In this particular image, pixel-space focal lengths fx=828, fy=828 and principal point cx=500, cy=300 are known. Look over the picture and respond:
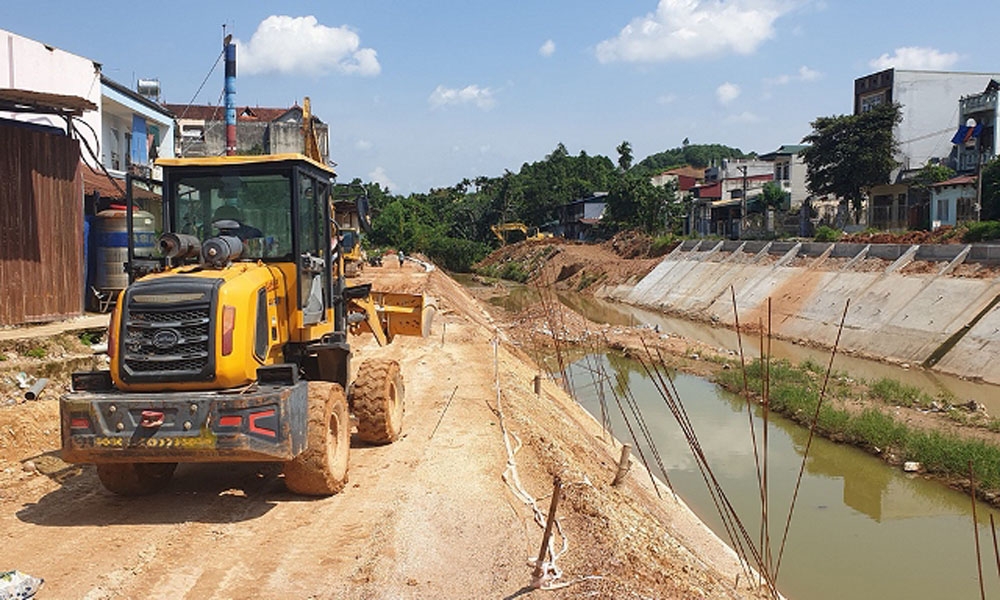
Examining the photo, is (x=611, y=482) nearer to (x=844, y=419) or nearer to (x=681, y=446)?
Result: (x=681, y=446)

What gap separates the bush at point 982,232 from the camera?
30.2 metres

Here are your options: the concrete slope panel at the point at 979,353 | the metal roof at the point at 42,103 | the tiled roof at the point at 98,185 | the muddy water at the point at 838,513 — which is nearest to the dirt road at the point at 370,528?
the muddy water at the point at 838,513

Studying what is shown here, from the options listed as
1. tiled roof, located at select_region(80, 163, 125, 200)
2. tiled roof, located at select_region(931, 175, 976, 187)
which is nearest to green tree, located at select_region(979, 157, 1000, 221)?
tiled roof, located at select_region(931, 175, 976, 187)

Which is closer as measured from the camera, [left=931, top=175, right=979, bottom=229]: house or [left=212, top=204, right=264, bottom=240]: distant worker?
[left=212, top=204, right=264, bottom=240]: distant worker

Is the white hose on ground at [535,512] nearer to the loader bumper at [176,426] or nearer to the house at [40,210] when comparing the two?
the loader bumper at [176,426]

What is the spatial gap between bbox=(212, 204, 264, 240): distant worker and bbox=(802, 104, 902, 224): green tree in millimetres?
41509

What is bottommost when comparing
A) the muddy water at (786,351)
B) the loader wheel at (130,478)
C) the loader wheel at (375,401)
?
the muddy water at (786,351)

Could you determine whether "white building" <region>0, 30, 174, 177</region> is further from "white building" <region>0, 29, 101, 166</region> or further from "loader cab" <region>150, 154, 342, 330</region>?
"loader cab" <region>150, 154, 342, 330</region>

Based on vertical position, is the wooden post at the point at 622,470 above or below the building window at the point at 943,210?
below

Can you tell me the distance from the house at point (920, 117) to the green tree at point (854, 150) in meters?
2.13

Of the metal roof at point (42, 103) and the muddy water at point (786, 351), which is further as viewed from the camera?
the muddy water at point (786, 351)

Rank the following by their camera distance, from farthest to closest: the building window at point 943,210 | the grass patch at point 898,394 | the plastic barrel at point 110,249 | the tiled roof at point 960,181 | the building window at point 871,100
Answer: the building window at point 871,100, the building window at point 943,210, the tiled roof at point 960,181, the grass patch at point 898,394, the plastic barrel at point 110,249

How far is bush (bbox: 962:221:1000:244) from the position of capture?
30.2m

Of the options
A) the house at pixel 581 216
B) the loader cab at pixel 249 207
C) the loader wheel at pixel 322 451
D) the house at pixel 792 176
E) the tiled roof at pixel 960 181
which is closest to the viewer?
the loader wheel at pixel 322 451
